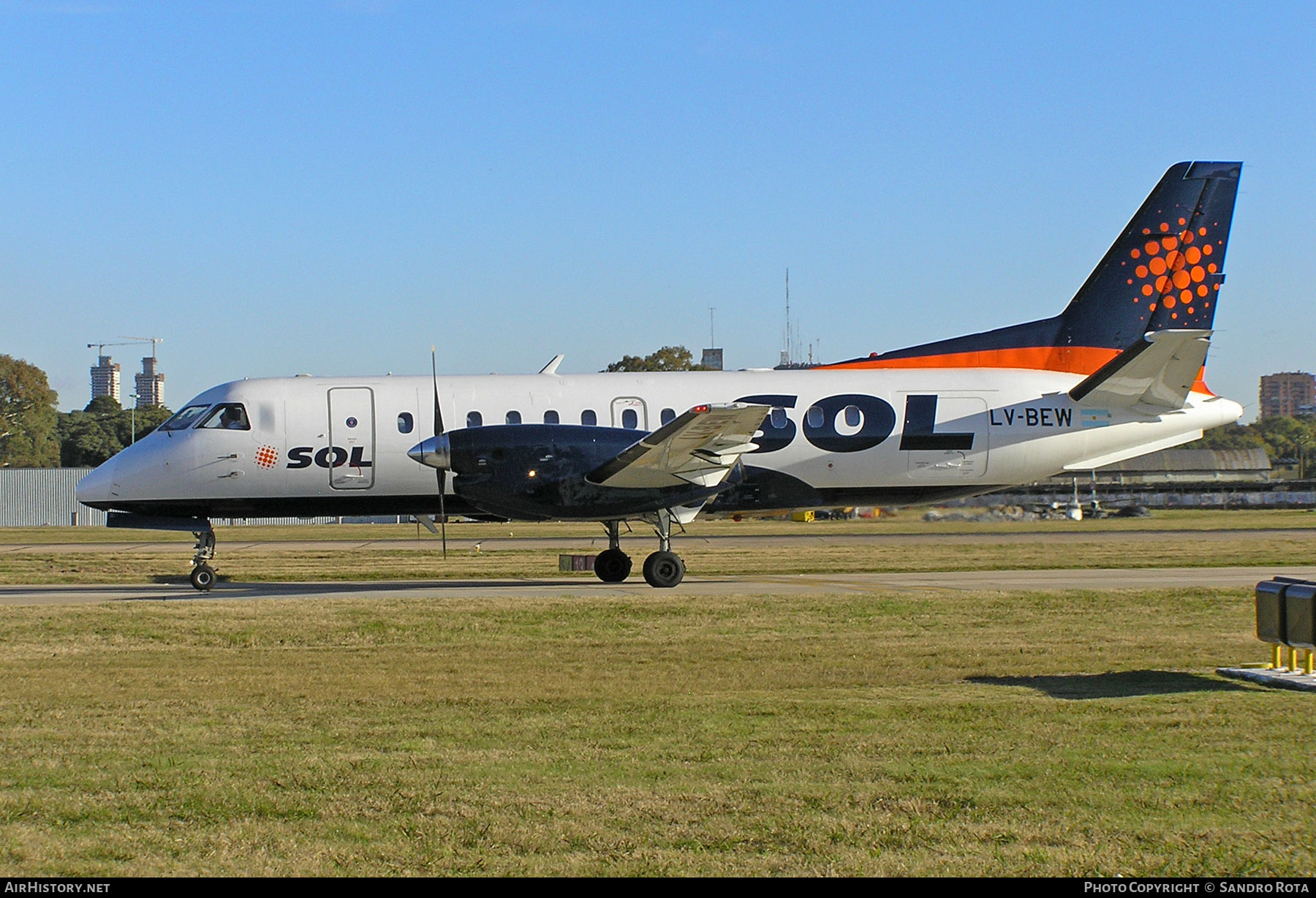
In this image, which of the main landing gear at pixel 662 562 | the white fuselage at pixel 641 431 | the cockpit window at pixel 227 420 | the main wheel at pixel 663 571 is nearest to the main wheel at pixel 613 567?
the main landing gear at pixel 662 562

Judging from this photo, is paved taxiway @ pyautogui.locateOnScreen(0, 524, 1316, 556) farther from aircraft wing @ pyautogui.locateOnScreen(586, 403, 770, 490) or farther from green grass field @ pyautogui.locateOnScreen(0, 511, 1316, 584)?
aircraft wing @ pyautogui.locateOnScreen(586, 403, 770, 490)

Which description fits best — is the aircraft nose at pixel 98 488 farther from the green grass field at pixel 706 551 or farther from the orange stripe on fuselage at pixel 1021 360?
the orange stripe on fuselage at pixel 1021 360

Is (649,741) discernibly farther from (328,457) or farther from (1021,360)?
(1021,360)

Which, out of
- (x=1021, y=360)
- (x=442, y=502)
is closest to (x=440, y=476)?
(x=442, y=502)

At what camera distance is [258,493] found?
21906 millimetres

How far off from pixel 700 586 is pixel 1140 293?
408 inches

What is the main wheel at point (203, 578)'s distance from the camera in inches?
870

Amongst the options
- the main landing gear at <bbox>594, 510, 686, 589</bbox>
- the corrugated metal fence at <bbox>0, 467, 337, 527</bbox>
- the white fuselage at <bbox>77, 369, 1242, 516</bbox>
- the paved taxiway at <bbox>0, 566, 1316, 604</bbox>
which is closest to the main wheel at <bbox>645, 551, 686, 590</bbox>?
the main landing gear at <bbox>594, 510, 686, 589</bbox>

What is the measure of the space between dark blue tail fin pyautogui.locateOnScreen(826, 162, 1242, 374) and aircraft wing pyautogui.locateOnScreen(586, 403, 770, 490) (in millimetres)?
4315


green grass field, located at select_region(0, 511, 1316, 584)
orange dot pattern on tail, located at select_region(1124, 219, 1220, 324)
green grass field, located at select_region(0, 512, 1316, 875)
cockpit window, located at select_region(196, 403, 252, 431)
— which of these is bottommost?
green grass field, located at select_region(0, 511, 1316, 584)

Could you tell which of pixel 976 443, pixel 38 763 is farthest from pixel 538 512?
pixel 38 763

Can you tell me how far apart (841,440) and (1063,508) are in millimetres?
48352

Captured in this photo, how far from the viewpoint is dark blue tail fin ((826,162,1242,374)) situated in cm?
2312

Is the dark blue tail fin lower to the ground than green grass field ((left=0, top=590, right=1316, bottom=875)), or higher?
higher
